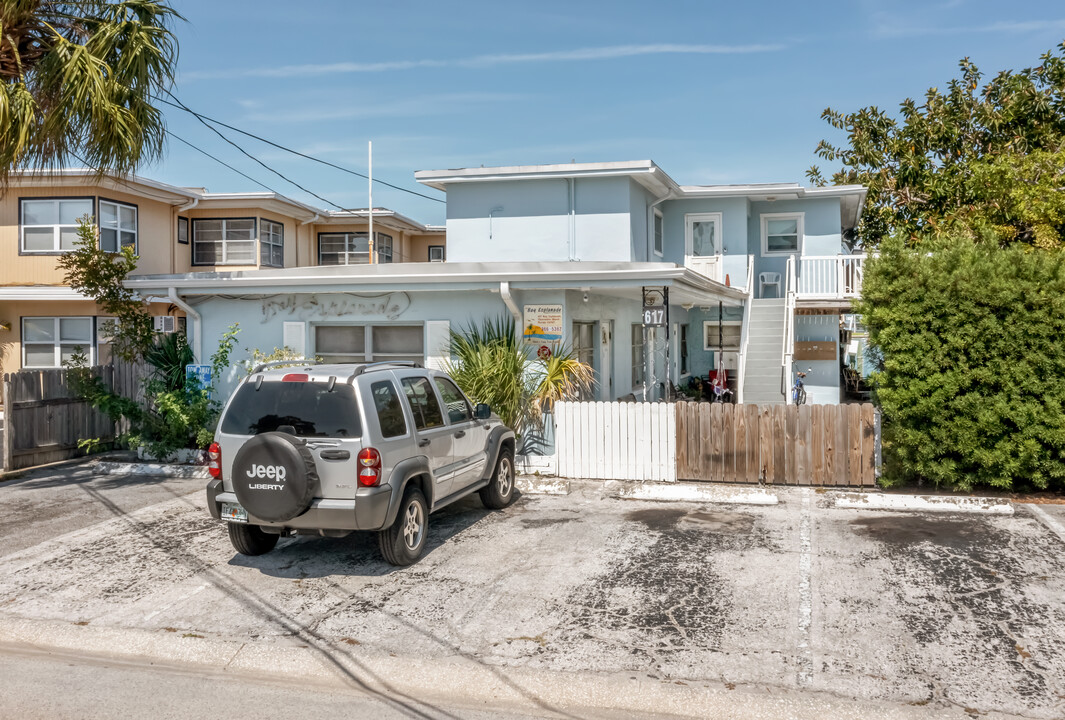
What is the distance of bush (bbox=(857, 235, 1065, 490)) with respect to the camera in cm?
984

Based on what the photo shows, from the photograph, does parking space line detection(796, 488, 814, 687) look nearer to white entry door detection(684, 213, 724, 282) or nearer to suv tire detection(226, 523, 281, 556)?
suv tire detection(226, 523, 281, 556)

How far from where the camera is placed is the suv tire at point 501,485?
10031 mm

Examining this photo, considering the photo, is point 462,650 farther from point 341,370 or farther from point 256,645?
point 341,370

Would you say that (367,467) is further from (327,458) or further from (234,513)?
(234,513)

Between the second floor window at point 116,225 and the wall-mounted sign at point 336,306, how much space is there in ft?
28.8

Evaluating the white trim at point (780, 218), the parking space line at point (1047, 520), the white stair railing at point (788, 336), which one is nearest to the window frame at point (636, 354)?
the white stair railing at point (788, 336)

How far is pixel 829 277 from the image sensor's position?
19.0 m

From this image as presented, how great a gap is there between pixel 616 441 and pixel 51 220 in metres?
16.1

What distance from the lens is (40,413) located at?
43.9 feet

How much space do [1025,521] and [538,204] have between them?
12.4 meters

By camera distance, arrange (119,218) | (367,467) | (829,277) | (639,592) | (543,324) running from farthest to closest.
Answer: (119,218) < (829,277) < (543,324) < (367,467) < (639,592)

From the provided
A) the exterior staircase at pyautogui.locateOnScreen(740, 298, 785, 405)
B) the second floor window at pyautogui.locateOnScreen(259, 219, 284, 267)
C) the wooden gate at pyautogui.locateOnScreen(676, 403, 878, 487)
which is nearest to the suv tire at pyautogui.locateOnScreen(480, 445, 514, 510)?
the wooden gate at pyautogui.locateOnScreen(676, 403, 878, 487)

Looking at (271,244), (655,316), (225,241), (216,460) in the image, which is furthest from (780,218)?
(216,460)

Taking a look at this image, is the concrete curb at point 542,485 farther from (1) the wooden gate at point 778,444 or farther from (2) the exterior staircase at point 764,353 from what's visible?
(2) the exterior staircase at point 764,353
